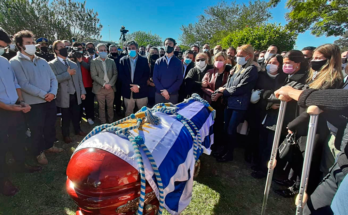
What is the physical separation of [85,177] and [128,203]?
366 millimetres

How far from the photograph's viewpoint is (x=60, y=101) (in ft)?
12.3

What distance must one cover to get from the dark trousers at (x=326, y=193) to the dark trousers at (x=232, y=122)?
6.00ft

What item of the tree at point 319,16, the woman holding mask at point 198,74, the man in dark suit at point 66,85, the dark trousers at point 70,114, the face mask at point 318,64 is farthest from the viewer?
the tree at point 319,16

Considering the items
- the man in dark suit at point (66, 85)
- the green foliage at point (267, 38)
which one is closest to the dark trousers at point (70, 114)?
the man in dark suit at point (66, 85)

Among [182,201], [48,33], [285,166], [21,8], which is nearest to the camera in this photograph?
[182,201]

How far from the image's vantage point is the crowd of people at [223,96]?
1.92m

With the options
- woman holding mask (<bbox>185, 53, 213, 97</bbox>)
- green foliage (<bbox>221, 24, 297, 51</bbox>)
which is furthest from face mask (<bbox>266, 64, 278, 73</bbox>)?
green foliage (<bbox>221, 24, 297, 51</bbox>)

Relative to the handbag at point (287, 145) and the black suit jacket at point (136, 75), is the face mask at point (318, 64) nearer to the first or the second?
the handbag at point (287, 145)

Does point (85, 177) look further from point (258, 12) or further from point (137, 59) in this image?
point (258, 12)

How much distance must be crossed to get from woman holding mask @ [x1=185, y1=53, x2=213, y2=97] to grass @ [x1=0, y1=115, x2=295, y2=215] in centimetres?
178

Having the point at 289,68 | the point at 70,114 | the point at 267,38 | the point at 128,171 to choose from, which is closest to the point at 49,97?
the point at 70,114

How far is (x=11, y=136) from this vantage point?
2625 mm

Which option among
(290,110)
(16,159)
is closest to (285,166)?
(290,110)

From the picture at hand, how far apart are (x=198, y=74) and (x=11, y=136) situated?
3581mm
